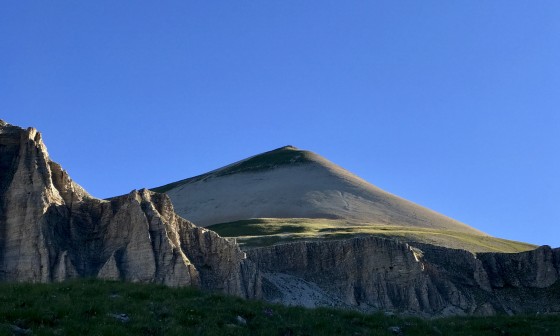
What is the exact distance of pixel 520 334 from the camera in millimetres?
24359

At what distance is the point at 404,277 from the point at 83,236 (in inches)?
1105

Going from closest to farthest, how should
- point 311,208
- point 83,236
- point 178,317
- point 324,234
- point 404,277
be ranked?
point 178,317 → point 83,236 → point 404,277 → point 324,234 → point 311,208

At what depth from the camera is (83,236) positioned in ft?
173

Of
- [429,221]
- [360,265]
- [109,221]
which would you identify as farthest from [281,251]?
[429,221]

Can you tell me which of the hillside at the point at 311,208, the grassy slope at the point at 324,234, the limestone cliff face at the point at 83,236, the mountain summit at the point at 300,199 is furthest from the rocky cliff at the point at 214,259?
the mountain summit at the point at 300,199

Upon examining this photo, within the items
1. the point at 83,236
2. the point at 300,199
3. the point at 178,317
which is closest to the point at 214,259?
the point at 83,236

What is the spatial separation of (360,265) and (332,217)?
7166cm

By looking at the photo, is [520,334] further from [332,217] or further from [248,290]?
[332,217]

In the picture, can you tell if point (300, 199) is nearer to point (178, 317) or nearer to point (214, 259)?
point (214, 259)

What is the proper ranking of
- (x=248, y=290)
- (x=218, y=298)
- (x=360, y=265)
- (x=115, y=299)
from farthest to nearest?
1. (x=360, y=265)
2. (x=248, y=290)
3. (x=218, y=298)
4. (x=115, y=299)

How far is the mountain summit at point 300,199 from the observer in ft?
479

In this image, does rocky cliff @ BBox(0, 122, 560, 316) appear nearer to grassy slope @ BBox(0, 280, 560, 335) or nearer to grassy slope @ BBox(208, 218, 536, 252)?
grassy slope @ BBox(208, 218, 536, 252)

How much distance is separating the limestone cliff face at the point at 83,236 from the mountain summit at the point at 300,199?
77766mm

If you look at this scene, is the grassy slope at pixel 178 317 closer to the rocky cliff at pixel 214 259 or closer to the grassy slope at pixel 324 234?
the rocky cliff at pixel 214 259
